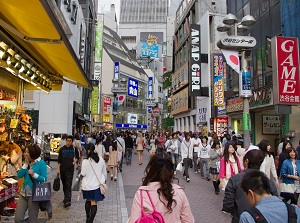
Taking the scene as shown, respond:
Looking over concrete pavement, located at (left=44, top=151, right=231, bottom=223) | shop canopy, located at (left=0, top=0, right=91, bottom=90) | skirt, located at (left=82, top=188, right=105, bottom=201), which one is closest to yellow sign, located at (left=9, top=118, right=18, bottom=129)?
shop canopy, located at (left=0, top=0, right=91, bottom=90)

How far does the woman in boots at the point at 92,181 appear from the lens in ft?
19.2

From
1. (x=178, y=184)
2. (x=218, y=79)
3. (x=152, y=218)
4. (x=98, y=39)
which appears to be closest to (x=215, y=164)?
(x=178, y=184)

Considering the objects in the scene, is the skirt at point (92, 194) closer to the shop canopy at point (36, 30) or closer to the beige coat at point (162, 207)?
the shop canopy at point (36, 30)

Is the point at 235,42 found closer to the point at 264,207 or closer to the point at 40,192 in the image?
the point at 40,192

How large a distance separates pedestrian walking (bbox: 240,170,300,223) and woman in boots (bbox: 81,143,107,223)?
4.01 metres

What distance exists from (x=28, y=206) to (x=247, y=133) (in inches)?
300

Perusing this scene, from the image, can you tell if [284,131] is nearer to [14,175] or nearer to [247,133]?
[247,133]

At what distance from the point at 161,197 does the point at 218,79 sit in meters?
23.9

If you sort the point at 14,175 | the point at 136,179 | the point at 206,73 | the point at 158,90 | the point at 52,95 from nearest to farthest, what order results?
the point at 14,175, the point at 136,179, the point at 52,95, the point at 206,73, the point at 158,90

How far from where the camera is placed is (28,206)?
493 cm

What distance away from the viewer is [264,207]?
7.01 feet

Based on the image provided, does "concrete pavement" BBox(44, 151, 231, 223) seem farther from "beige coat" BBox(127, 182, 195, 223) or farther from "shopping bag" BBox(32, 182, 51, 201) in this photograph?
"beige coat" BBox(127, 182, 195, 223)

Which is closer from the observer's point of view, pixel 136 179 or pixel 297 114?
pixel 136 179

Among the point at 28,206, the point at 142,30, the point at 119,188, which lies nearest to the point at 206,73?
the point at 119,188
